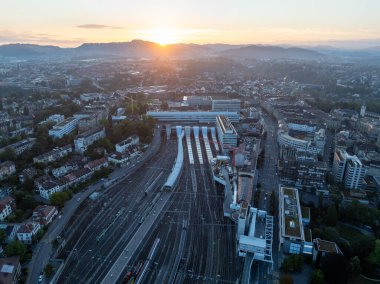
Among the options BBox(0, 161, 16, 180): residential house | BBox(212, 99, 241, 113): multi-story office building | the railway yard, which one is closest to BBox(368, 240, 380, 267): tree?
the railway yard

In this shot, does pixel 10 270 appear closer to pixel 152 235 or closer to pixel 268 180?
pixel 152 235

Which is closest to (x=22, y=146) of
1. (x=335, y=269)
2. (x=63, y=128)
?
(x=63, y=128)

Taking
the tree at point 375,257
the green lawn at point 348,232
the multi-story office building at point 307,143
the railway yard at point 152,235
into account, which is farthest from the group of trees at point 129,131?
the tree at point 375,257

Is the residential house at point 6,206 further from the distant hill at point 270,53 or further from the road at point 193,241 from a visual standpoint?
the distant hill at point 270,53

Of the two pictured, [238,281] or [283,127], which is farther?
[283,127]

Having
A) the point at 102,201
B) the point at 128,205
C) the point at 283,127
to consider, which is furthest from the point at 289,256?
the point at 283,127

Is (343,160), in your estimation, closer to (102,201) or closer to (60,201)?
(102,201)

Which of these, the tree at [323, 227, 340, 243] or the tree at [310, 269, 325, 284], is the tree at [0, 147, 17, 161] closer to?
the tree at [310, 269, 325, 284]
